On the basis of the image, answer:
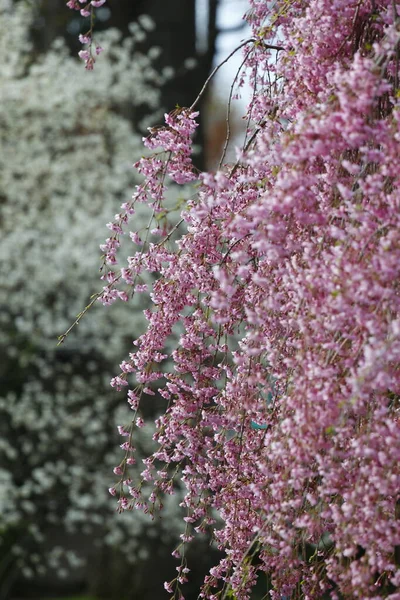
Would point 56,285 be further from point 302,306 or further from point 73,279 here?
point 302,306

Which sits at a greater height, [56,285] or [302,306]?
[56,285]

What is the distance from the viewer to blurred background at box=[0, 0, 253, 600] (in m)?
7.41

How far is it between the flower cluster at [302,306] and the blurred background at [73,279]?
5.06 m

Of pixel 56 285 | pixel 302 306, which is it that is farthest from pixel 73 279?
pixel 302 306

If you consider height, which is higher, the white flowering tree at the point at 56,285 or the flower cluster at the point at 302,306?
the white flowering tree at the point at 56,285

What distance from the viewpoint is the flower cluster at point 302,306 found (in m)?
1.63

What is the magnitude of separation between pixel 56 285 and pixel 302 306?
5.96 meters

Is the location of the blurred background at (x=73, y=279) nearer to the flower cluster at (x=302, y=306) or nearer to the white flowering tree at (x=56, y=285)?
the white flowering tree at (x=56, y=285)

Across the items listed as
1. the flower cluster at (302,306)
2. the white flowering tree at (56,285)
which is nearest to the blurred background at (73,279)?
the white flowering tree at (56,285)

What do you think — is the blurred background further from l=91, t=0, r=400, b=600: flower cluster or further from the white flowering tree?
l=91, t=0, r=400, b=600: flower cluster

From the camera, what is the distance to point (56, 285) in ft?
24.9

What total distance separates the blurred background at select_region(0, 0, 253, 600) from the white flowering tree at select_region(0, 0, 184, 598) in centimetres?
1

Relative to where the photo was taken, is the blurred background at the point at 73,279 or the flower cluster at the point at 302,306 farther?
the blurred background at the point at 73,279

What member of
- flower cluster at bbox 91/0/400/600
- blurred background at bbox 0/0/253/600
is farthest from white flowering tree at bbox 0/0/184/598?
flower cluster at bbox 91/0/400/600
